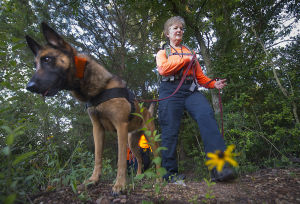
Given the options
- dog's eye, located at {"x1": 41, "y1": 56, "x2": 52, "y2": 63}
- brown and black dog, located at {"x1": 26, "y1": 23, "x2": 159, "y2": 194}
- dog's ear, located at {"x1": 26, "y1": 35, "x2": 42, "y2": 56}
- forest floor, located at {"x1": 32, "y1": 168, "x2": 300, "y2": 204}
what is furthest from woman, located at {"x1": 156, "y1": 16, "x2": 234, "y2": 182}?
dog's ear, located at {"x1": 26, "y1": 35, "x2": 42, "y2": 56}

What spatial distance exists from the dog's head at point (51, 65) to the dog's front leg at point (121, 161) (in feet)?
2.82

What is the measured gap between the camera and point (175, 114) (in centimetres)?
250

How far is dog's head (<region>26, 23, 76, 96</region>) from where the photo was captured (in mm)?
1686

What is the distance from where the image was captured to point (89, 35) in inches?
301

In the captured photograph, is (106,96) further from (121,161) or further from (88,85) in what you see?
(121,161)

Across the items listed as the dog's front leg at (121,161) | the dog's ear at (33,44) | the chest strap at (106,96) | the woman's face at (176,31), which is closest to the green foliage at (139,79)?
the dog's ear at (33,44)

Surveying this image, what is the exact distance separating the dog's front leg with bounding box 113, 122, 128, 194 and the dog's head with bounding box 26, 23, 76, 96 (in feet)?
2.82

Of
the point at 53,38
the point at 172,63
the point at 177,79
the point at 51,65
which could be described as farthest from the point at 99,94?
the point at 177,79

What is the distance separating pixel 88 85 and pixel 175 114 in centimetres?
131

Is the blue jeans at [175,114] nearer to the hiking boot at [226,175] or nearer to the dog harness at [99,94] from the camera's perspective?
the hiking boot at [226,175]

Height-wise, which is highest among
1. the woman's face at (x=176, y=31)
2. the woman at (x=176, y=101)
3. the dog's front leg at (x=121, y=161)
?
the woman's face at (x=176, y=31)

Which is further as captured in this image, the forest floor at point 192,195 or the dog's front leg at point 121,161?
the dog's front leg at point 121,161

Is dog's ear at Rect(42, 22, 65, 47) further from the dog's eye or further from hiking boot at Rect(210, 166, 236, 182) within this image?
hiking boot at Rect(210, 166, 236, 182)

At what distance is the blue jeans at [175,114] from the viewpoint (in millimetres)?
2242
